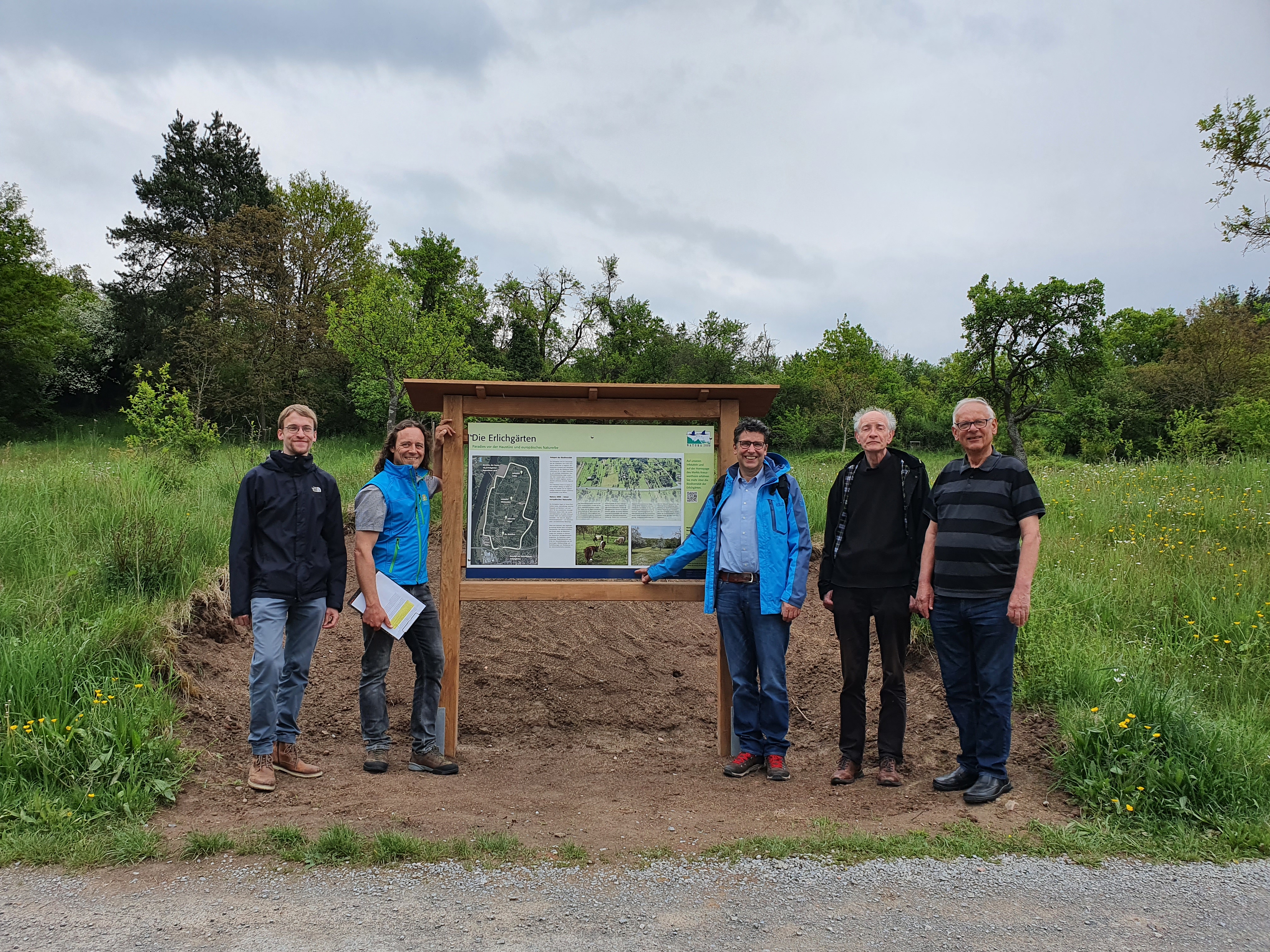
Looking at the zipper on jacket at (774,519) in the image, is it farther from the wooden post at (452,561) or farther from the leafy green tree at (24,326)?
the leafy green tree at (24,326)

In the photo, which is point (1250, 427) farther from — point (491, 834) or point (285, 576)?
point (285, 576)

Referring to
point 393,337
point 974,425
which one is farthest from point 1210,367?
point 974,425

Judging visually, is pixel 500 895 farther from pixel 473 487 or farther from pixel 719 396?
pixel 719 396

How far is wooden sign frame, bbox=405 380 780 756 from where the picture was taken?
5.12m

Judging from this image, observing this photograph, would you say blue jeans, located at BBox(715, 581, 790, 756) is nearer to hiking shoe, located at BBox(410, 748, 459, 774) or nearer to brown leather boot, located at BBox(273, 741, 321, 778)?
hiking shoe, located at BBox(410, 748, 459, 774)

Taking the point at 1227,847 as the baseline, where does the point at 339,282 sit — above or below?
above

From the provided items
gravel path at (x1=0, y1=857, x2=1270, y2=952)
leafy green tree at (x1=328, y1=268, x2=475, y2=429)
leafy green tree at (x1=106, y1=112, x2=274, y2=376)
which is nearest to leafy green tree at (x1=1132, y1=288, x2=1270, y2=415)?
leafy green tree at (x1=328, y1=268, x2=475, y2=429)

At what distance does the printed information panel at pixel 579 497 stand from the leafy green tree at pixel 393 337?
44.9 ft

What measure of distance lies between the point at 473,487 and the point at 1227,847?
4536 millimetres

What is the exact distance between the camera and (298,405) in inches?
177

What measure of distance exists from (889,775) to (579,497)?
260 cm

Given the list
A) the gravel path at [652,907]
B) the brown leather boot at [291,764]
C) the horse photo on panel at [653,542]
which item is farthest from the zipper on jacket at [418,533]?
the gravel path at [652,907]

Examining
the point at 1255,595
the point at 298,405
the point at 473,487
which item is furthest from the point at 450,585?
the point at 1255,595

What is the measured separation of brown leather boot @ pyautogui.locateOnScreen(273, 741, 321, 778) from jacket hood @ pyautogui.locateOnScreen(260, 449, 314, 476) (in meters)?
1.66
